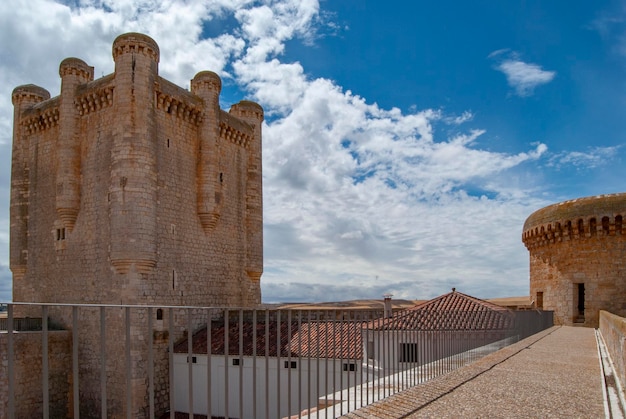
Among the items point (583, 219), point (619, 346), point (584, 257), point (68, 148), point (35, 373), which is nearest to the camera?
point (619, 346)

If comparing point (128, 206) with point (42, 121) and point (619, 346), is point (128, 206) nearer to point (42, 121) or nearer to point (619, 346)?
point (42, 121)

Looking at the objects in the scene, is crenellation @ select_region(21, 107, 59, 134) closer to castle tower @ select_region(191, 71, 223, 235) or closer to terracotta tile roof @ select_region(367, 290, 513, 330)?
castle tower @ select_region(191, 71, 223, 235)

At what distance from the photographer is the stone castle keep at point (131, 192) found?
20.4m

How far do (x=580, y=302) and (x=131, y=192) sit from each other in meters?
22.8

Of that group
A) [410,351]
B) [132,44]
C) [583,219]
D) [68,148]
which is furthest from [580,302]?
[68,148]

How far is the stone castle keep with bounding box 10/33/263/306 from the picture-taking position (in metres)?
20.4

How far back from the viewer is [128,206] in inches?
792

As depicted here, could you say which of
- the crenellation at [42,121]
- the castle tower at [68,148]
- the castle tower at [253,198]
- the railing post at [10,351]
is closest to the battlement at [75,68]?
the castle tower at [68,148]

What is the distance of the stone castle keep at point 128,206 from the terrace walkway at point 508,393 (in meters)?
11.7

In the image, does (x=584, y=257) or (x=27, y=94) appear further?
(x=584, y=257)

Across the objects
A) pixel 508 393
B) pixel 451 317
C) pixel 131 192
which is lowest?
pixel 508 393

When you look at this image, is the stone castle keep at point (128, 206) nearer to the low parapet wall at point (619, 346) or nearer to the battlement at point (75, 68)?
the battlement at point (75, 68)

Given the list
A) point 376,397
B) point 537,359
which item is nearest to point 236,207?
point 537,359

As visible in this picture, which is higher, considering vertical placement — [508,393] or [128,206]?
[128,206]
